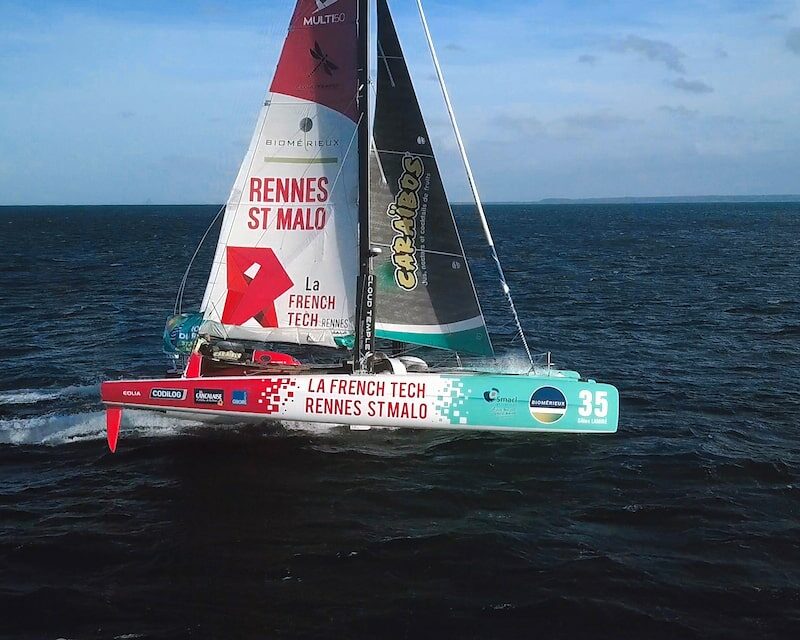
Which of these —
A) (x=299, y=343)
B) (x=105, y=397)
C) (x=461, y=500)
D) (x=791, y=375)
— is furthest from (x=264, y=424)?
(x=791, y=375)

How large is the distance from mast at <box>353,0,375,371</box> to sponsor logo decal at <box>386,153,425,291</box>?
2.01ft

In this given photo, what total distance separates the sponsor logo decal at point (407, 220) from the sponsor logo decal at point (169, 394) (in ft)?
16.2

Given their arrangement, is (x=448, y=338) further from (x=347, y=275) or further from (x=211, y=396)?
(x=211, y=396)

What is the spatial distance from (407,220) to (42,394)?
414 inches

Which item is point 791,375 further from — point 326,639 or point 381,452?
point 326,639

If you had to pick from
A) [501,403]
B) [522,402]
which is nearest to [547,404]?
[522,402]

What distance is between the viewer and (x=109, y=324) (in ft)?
94.0

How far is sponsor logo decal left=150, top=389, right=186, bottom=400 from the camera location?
14977 mm

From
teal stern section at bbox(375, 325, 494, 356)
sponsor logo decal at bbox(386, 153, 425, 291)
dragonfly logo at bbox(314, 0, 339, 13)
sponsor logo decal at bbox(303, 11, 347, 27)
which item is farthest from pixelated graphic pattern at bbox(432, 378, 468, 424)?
dragonfly logo at bbox(314, 0, 339, 13)

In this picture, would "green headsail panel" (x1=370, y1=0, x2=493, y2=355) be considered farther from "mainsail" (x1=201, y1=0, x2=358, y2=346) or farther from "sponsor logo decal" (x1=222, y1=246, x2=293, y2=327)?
"sponsor logo decal" (x1=222, y1=246, x2=293, y2=327)

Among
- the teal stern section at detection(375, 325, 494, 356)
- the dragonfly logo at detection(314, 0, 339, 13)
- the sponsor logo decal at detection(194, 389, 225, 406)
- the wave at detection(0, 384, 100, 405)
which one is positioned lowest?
the wave at detection(0, 384, 100, 405)

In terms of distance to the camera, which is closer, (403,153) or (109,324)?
(403,153)

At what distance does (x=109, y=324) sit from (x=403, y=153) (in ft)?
59.0

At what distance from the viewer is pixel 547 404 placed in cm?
1489
